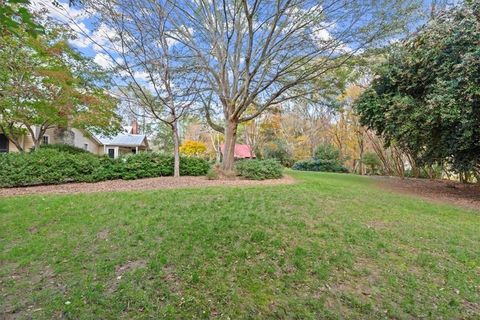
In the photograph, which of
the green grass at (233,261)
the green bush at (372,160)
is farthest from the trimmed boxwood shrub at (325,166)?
the green grass at (233,261)

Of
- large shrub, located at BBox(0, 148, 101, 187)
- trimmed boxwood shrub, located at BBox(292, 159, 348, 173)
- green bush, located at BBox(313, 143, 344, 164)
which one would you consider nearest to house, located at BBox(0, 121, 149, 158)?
large shrub, located at BBox(0, 148, 101, 187)

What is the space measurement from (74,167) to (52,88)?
167 inches

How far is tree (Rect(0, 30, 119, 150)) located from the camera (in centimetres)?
912

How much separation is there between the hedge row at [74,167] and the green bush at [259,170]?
2.06 meters

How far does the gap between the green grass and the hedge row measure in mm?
2318

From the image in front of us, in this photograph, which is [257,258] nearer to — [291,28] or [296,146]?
[291,28]

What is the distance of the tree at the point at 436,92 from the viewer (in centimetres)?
685

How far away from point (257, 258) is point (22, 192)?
7.12 m

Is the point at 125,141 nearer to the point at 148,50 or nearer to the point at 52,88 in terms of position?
the point at 52,88

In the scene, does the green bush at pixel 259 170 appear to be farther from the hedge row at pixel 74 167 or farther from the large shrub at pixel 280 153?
the large shrub at pixel 280 153

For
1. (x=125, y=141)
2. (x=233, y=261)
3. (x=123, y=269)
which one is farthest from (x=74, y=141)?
(x=233, y=261)

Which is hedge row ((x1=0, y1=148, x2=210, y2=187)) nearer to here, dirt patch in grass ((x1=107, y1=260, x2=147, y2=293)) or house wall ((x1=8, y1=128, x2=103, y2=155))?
dirt patch in grass ((x1=107, y1=260, x2=147, y2=293))

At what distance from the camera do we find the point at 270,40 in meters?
8.83

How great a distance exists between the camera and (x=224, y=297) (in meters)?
2.69
